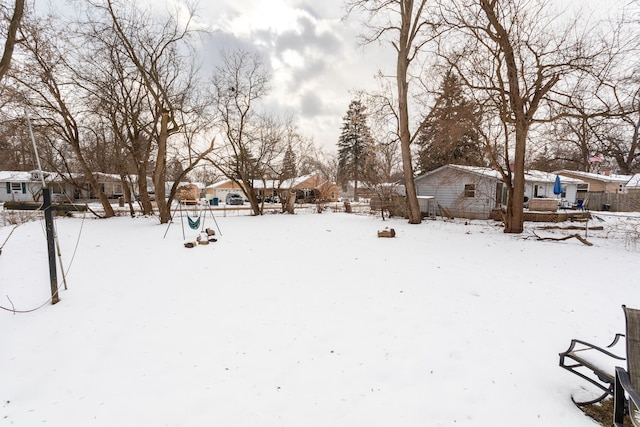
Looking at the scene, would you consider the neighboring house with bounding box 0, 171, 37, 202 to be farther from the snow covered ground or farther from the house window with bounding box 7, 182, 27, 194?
the snow covered ground

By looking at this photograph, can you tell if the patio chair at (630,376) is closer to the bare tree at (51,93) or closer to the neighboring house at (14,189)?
the bare tree at (51,93)

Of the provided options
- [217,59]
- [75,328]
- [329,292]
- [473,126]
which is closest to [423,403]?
[329,292]

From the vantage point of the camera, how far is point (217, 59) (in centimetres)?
1648

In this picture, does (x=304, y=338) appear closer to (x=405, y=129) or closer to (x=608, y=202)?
(x=405, y=129)

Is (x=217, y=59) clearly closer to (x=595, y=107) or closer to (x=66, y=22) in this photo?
(x=66, y=22)

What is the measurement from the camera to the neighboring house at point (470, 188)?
50.8 ft

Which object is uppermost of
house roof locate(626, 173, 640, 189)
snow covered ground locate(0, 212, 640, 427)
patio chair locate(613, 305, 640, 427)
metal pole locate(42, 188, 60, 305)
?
house roof locate(626, 173, 640, 189)

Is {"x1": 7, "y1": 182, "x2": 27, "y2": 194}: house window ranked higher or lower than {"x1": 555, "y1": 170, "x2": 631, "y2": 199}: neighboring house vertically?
higher

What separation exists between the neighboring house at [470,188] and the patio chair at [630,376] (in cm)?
1410

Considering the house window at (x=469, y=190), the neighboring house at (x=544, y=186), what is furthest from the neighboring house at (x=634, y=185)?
the house window at (x=469, y=190)

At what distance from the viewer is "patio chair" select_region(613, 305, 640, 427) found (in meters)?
1.81

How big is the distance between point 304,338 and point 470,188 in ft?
52.3

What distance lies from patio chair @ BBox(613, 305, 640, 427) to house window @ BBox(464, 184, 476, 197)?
50.9ft

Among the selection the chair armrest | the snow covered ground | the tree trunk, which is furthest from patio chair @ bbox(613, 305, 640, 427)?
the tree trunk
